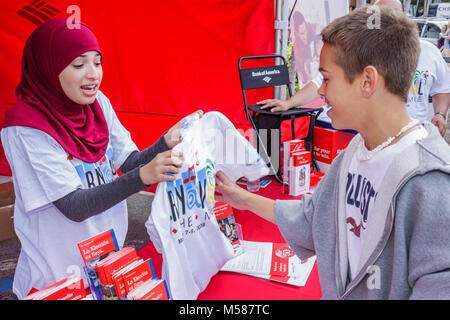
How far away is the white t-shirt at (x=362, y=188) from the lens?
2.84ft

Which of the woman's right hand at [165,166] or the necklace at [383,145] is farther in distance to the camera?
the woman's right hand at [165,166]

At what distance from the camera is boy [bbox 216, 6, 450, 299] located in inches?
28.7

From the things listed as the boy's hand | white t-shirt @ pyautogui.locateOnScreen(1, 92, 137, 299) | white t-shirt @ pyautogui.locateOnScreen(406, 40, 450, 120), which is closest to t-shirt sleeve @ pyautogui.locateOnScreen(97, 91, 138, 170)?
white t-shirt @ pyautogui.locateOnScreen(1, 92, 137, 299)

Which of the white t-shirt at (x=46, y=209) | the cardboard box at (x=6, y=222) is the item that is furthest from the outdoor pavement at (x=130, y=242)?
the white t-shirt at (x=46, y=209)

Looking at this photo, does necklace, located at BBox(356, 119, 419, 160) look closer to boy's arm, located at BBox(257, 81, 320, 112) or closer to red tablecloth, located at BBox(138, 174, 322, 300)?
red tablecloth, located at BBox(138, 174, 322, 300)

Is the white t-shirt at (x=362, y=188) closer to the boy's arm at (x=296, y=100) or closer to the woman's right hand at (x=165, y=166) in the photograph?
the woman's right hand at (x=165, y=166)

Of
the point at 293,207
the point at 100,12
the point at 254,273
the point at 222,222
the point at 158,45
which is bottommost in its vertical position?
the point at 254,273

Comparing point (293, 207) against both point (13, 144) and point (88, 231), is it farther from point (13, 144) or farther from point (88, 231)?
point (13, 144)

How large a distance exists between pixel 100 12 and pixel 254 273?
3799 millimetres

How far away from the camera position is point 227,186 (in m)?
1.35

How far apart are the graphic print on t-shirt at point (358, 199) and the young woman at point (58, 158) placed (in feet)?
2.03

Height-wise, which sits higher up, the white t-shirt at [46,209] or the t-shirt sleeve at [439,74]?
the t-shirt sleeve at [439,74]

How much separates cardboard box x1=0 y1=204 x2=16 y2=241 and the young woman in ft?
6.83
